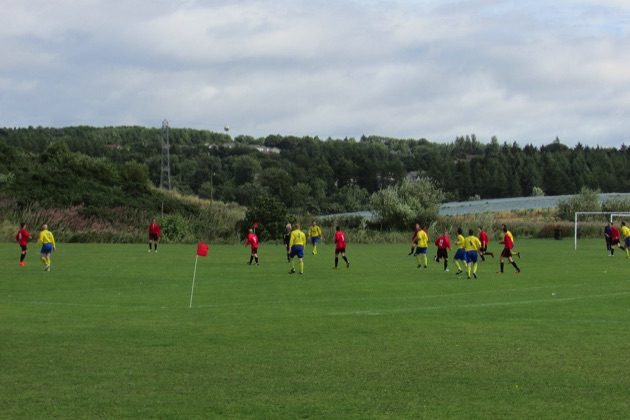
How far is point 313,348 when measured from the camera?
1533 cm

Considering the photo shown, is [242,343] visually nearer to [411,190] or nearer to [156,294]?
[156,294]

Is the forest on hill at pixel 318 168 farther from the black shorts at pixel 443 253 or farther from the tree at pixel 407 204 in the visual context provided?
the black shorts at pixel 443 253

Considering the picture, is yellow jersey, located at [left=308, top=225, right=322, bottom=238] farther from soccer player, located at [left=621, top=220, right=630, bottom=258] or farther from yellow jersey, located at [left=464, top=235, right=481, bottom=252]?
yellow jersey, located at [left=464, top=235, right=481, bottom=252]

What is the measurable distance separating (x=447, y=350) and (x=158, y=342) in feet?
16.1

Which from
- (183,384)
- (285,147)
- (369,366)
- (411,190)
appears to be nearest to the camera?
(183,384)

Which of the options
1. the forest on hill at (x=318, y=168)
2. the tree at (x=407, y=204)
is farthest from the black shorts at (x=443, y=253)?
the forest on hill at (x=318, y=168)

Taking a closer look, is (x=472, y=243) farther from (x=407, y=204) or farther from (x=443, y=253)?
(x=407, y=204)

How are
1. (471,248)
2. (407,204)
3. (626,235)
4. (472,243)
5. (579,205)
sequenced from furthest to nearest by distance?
Answer: (579,205), (407,204), (626,235), (471,248), (472,243)

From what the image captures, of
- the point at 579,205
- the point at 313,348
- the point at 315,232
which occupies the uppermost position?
the point at 579,205

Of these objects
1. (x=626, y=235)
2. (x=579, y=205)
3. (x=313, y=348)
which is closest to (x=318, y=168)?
(x=579, y=205)

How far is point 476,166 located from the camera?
14050 cm

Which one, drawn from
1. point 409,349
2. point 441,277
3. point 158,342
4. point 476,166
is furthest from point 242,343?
point 476,166

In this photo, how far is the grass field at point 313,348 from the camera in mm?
10992

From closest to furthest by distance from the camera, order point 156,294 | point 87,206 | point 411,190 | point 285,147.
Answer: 1. point 156,294
2. point 87,206
3. point 411,190
4. point 285,147
